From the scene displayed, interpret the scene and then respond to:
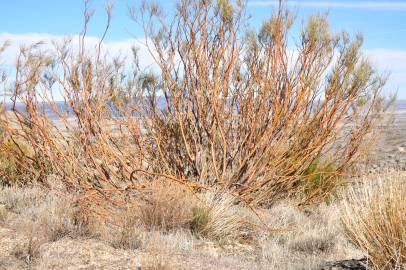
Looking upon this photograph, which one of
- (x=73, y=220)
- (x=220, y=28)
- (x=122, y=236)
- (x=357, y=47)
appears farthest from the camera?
(x=357, y=47)

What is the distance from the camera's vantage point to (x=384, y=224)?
201 inches

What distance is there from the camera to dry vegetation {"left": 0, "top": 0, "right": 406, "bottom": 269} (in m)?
6.60

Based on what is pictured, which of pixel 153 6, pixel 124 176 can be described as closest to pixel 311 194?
pixel 124 176

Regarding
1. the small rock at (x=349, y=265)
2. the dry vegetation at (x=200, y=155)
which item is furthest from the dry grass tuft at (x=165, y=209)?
the small rock at (x=349, y=265)

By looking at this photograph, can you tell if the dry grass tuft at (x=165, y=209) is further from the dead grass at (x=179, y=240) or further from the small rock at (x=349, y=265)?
the small rock at (x=349, y=265)

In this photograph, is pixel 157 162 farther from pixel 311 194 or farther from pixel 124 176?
pixel 311 194

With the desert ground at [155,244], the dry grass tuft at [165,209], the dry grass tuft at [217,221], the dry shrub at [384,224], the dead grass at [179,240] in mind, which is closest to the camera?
the dry shrub at [384,224]

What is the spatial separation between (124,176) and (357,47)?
412cm

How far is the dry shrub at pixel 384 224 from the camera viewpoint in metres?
4.93

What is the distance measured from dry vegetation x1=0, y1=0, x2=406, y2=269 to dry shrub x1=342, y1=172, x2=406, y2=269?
0.81m

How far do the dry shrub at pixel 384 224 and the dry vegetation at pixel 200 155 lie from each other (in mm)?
811

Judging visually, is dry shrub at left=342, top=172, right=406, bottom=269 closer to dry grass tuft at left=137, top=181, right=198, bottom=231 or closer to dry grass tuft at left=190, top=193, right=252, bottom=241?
dry grass tuft at left=190, top=193, right=252, bottom=241

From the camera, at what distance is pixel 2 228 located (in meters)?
6.73

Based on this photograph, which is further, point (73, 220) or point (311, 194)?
point (311, 194)
